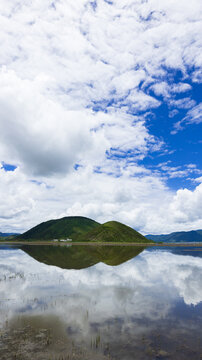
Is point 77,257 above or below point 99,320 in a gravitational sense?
above

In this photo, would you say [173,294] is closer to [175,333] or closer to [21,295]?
[175,333]

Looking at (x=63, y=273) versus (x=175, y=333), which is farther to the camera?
(x=63, y=273)

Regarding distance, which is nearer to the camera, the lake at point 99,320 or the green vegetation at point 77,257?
the lake at point 99,320

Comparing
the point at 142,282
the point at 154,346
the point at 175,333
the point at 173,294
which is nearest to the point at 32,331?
the point at 154,346

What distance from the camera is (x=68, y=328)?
2027 centimetres

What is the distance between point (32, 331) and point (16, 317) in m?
A: 4.29

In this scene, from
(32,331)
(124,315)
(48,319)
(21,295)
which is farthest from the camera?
(21,295)

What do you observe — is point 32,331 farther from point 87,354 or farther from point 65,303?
point 65,303

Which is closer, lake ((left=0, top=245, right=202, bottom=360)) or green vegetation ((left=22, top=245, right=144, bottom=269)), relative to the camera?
lake ((left=0, top=245, right=202, bottom=360))

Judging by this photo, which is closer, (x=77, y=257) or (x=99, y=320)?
(x=99, y=320)

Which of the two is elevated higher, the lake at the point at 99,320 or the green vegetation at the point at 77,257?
the green vegetation at the point at 77,257

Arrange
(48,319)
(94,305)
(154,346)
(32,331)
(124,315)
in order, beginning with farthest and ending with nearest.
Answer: (94,305) < (124,315) < (48,319) < (32,331) < (154,346)

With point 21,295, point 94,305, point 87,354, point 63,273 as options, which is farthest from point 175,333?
point 63,273

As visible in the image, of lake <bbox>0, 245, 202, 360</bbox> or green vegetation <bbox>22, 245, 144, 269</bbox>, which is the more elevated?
green vegetation <bbox>22, 245, 144, 269</bbox>
